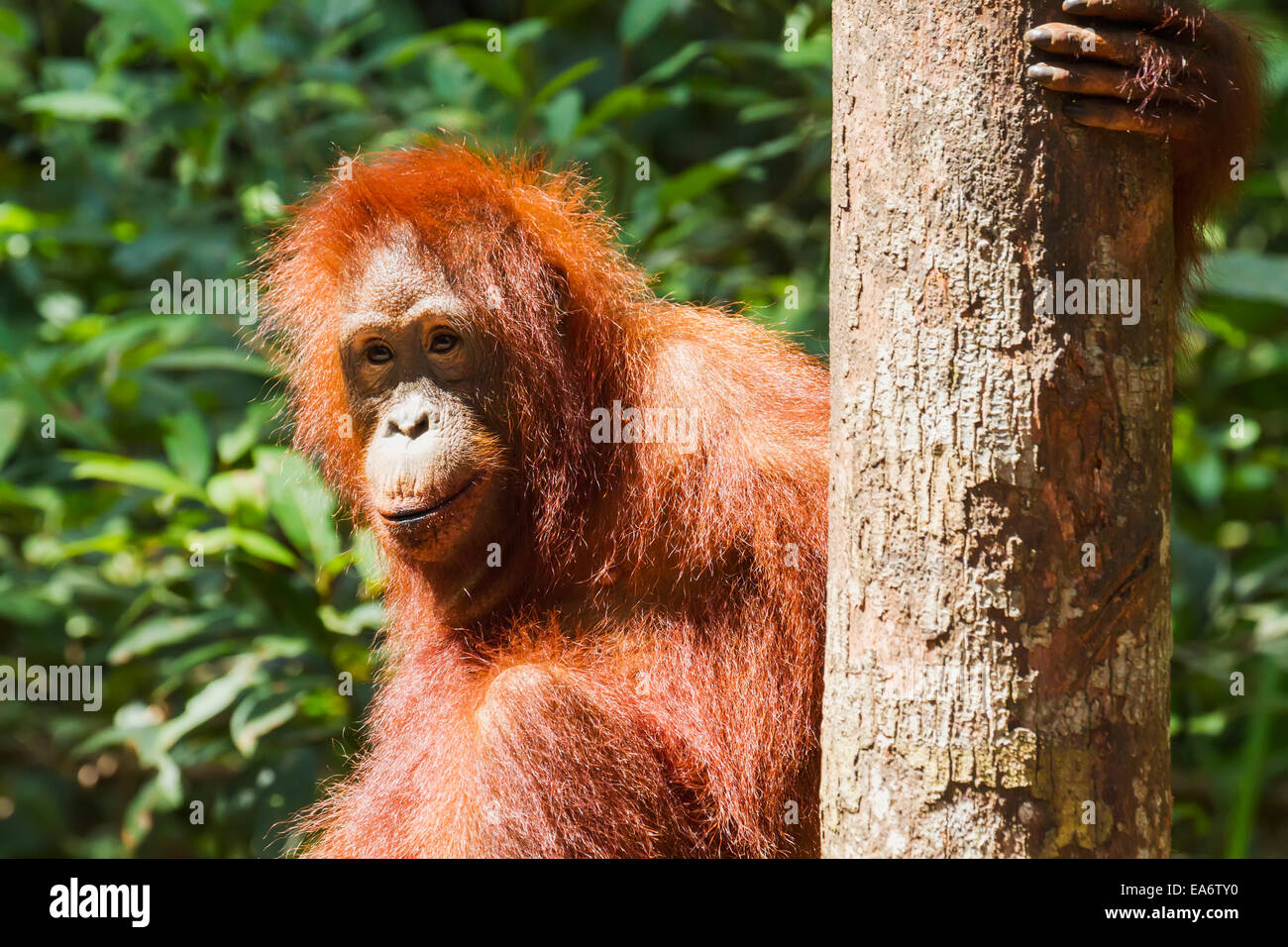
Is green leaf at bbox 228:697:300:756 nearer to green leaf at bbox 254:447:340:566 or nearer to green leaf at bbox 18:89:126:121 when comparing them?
green leaf at bbox 254:447:340:566

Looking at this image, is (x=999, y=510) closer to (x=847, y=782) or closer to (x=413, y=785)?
(x=847, y=782)

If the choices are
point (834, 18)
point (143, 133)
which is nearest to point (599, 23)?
point (143, 133)

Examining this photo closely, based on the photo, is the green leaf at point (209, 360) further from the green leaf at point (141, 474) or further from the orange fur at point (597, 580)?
the orange fur at point (597, 580)

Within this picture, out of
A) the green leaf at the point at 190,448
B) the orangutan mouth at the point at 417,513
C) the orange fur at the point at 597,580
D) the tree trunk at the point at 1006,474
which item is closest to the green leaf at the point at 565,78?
the orange fur at the point at 597,580

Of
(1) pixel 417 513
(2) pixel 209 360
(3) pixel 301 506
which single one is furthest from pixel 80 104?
(1) pixel 417 513

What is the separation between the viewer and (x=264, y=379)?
19.3 feet

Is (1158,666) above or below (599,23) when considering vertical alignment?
below

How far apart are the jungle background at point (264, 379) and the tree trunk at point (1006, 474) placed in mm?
2440

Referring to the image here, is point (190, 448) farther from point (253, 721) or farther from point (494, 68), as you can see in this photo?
point (494, 68)

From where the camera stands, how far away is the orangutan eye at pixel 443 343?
11.2 ft

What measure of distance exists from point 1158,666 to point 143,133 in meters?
5.60

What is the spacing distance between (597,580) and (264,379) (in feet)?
10.1
